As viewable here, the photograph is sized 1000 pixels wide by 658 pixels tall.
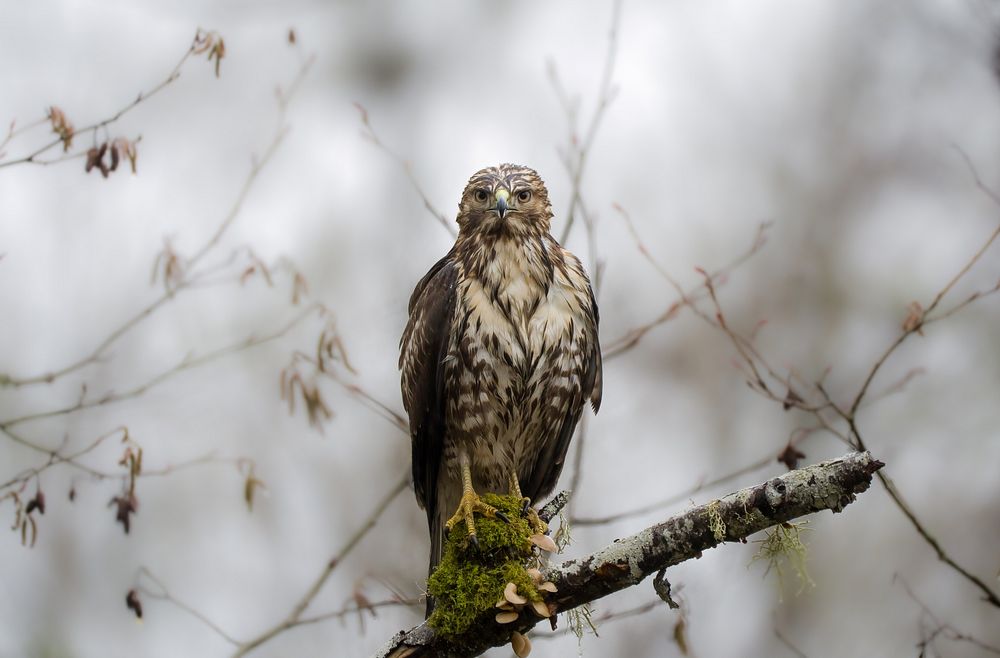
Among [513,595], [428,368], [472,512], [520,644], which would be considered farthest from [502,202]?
[520,644]

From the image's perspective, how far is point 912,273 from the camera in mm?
10508

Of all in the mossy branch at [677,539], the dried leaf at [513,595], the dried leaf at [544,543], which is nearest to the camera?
the mossy branch at [677,539]

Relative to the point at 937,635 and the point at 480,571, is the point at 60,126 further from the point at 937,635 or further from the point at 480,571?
the point at 937,635

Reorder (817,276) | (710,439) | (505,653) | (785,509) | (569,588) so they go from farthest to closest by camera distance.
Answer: (817,276) → (710,439) → (505,653) → (569,588) → (785,509)

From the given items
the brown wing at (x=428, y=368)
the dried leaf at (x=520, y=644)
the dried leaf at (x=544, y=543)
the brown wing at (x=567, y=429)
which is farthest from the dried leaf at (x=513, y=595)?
the brown wing at (x=567, y=429)

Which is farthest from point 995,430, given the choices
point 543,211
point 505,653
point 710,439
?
point 543,211

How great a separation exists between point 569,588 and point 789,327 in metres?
7.70

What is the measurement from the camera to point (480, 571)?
359 cm

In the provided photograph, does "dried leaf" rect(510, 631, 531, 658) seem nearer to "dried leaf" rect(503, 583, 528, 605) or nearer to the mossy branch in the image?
the mossy branch

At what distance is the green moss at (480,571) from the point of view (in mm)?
3416

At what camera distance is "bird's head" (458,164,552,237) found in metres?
4.49

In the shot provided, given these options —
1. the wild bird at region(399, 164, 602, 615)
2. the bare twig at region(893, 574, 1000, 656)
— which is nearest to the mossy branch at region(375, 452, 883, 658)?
the wild bird at region(399, 164, 602, 615)

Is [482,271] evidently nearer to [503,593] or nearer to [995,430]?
[503,593]

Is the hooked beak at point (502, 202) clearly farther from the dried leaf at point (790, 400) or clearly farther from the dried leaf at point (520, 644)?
the dried leaf at point (520, 644)
